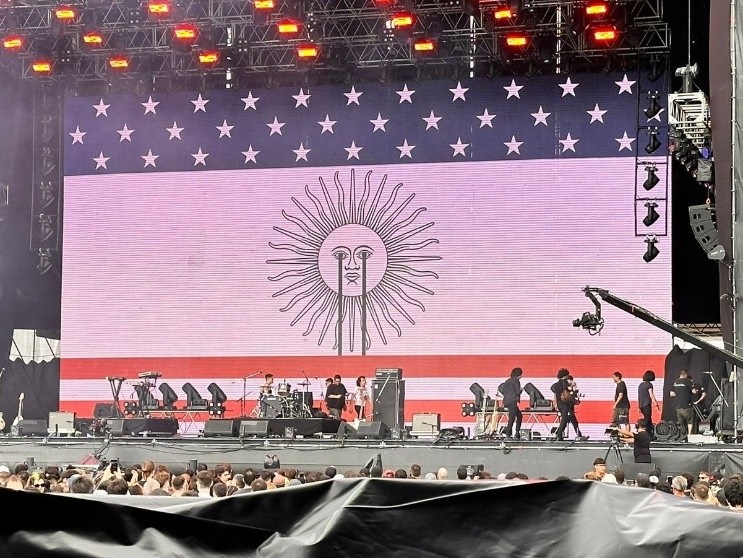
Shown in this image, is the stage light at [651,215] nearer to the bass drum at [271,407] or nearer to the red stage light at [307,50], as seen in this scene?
the red stage light at [307,50]

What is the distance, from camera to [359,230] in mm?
22109

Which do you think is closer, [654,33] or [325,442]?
[325,442]

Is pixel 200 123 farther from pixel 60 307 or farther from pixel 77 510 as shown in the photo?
pixel 77 510

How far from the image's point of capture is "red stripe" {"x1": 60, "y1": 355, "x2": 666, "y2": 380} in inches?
812

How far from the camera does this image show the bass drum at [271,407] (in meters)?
18.6

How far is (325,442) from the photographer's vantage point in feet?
51.2

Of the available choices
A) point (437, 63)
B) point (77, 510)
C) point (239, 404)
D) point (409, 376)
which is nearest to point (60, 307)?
point (239, 404)

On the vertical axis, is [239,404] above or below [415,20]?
below

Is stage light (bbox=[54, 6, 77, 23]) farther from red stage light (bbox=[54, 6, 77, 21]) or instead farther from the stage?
the stage

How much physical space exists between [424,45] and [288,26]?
2.51 metres

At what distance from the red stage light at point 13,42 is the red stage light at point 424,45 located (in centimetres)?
763

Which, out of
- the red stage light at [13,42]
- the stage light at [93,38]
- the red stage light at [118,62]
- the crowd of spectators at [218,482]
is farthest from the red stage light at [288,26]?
the crowd of spectators at [218,482]

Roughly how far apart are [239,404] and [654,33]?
1035 centimetres

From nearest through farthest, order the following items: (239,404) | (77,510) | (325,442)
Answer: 1. (77,510)
2. (325,442)
3. (239,404)
